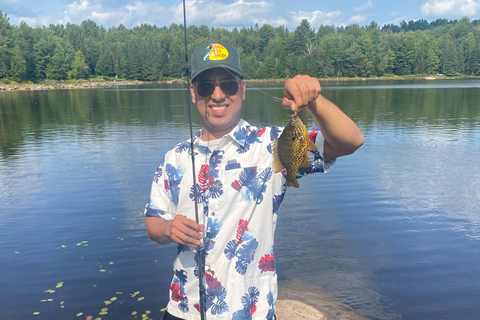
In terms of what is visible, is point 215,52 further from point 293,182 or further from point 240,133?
point 293,182

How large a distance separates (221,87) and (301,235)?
7647mm

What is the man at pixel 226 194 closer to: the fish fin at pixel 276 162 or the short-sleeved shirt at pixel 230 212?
the short-sleeved shirt at pixel 230 212

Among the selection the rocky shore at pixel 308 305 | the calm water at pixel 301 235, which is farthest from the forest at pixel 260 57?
the rocky shore at pixel 308 305

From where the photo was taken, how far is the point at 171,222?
9.11 ft

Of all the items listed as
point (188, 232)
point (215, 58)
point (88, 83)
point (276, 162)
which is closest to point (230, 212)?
point (188, 232)

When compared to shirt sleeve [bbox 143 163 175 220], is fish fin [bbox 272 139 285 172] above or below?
above

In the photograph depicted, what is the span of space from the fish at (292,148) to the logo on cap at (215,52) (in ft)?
2.37

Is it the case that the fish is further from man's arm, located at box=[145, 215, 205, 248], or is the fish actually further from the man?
man's arm, located at box=[145, 215, 205, 248]

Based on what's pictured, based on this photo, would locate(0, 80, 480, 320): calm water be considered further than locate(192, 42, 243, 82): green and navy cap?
Yes

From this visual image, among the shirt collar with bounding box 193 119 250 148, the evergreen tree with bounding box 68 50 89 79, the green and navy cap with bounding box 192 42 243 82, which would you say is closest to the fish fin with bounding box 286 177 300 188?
the shirt collar with bounding box 193 119 250 148

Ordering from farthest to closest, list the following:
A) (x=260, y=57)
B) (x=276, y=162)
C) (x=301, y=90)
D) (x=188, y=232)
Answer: (x=260, y=57), (x=276, y=162), (x=188, y=232), (x=301, y=90)

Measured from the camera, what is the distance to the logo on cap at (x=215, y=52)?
117 inches

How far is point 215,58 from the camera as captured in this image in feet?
9.77

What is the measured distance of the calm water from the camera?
24.4 feet
